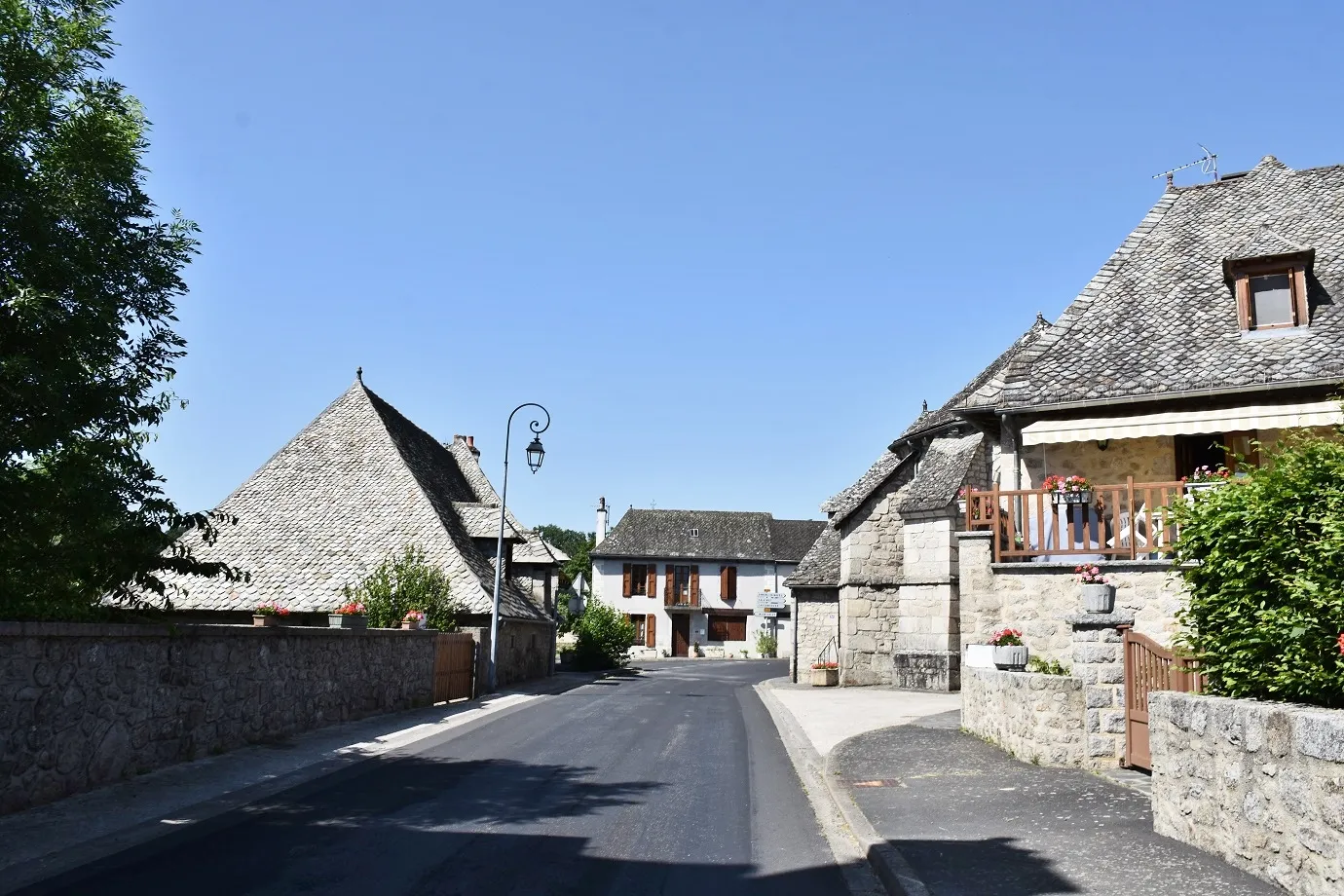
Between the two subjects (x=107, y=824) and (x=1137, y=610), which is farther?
(x=1137, y=610)

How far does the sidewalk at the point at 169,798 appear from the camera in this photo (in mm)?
6996

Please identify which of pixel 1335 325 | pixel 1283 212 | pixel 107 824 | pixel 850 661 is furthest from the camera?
pixel 850 661

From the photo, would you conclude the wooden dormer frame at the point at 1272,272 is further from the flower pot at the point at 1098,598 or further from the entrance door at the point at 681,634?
the entrance door at the point at 681,634

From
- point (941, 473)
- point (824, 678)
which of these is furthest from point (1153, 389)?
point (824, 678)

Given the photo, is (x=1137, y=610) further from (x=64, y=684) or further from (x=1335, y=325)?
(x=64, y=684)

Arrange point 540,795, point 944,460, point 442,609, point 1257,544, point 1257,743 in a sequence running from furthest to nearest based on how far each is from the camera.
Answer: point 944,460 → point 442,609 → point 540,795 → point 1257,544 → point 1257,743

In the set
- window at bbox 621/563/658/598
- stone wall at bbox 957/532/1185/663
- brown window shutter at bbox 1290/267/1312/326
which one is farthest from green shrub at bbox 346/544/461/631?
window at bbox 621/563/658/598

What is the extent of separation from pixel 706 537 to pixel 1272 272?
4684 centimetres

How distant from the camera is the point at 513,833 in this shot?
7973 mm

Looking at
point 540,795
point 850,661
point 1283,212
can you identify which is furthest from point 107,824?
point 850,661

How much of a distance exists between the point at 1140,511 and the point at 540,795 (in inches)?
395

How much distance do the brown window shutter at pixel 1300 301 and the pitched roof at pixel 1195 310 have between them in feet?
0.49

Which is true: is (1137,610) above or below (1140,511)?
below

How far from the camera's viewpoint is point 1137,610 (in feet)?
47.6
